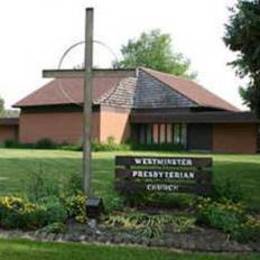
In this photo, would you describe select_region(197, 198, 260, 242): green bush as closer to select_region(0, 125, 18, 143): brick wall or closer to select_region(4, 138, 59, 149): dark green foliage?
select_region(4, 138, 59, 149): dark green foliage

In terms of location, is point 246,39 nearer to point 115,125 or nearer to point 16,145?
point 115,125

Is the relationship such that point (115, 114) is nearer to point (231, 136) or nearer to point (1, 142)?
point (231, 136)

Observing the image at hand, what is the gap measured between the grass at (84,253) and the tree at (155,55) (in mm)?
85390

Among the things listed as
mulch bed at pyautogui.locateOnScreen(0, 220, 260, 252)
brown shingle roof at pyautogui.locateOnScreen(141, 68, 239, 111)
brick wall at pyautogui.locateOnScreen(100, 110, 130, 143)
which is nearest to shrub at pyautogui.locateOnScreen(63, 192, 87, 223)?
mulch bed at pyautogui.locateOnScreen(0, 220, 260, 252)

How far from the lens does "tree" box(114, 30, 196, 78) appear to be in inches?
Answer: 3711

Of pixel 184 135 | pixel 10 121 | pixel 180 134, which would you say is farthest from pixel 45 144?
pixel 184 135

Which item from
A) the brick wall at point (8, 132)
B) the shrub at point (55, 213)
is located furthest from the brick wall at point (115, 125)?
the shrub at point (55, 213)

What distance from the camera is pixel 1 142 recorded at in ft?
190

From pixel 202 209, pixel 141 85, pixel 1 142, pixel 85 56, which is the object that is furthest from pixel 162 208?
pixel 1 142

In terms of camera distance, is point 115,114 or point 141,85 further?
point 141,85

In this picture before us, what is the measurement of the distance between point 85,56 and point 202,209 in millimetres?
3105

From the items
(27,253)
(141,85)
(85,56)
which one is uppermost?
(141,85)

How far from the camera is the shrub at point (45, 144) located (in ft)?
165

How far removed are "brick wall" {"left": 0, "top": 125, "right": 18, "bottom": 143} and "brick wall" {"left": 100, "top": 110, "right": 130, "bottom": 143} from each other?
1143cm
